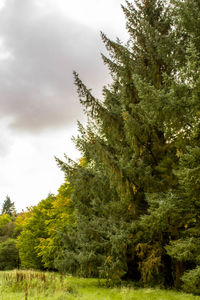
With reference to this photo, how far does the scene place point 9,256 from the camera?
28.9 meters

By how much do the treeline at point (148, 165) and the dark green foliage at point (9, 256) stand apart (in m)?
23.0

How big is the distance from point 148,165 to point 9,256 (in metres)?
28.3

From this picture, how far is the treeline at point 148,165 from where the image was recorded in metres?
6.22

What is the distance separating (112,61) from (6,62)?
15335 millimetres

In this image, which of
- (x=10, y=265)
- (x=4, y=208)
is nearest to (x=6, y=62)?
(x=10, y=265)

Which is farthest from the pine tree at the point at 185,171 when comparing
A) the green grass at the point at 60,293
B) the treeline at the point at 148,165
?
the green grass at the point at 60,293

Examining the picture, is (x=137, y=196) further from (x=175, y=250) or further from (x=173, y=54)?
(x=173, y=54)

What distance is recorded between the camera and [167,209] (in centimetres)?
590

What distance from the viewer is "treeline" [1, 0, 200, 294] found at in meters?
6.22

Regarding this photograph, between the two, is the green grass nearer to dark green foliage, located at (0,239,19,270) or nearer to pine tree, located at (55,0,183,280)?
pine tree, located at (55,0,183,280)

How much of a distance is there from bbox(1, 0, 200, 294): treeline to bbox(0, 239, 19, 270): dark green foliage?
2299 centimetres

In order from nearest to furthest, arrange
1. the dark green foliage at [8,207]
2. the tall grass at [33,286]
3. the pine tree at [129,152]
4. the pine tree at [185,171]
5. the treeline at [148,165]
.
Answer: the pine tree at [185,171] < the treeline at [148,165] < the tall grass at [33,286] < the pine tree at [129,152] < the dark green foliage at [8,207]

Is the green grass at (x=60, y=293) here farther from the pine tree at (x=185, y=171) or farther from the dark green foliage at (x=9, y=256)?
the dark green foliage at (x=9, y=256)

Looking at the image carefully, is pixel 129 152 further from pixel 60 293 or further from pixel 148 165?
pixel 60 293
